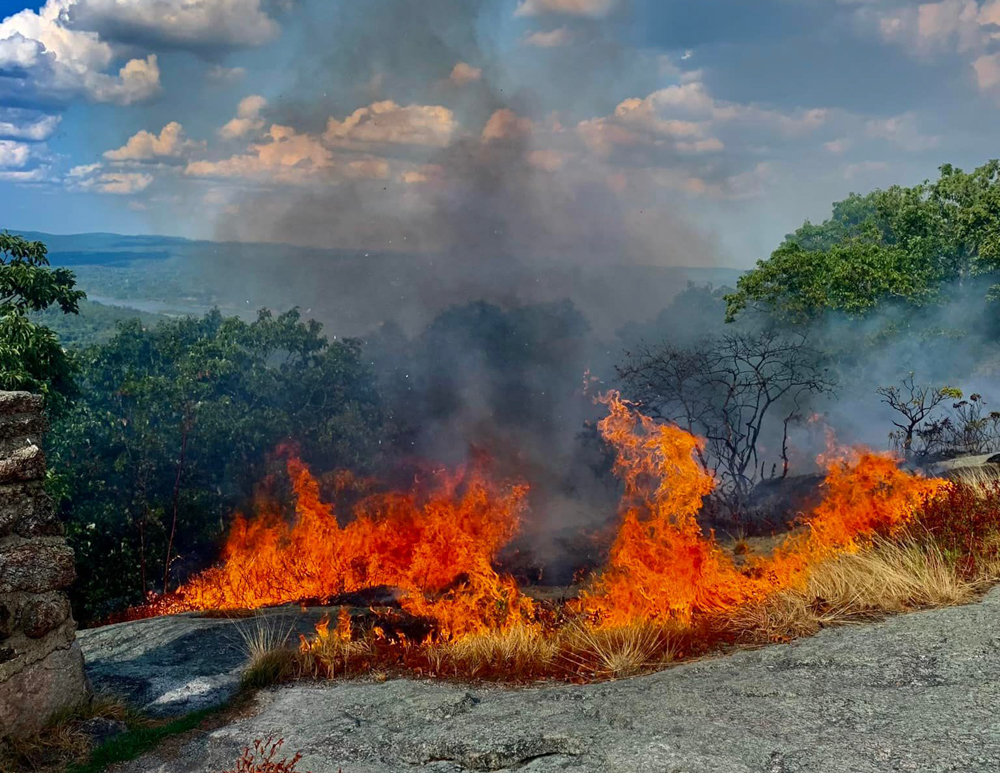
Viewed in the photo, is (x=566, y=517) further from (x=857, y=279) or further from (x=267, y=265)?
(x=267, y=265)

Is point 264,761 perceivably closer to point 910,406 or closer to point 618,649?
point 618,649

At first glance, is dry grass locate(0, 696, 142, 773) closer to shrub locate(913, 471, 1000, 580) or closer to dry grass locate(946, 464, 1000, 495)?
shrub locate(913, 471, 1000, 580)

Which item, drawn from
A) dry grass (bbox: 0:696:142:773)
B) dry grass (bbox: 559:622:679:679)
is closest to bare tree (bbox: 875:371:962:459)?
dry grass (bbox: 559:622:679:679)

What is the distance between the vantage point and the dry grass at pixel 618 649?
7.46 meters

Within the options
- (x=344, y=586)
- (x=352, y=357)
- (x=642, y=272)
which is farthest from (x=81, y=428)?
(x=642, y=272)

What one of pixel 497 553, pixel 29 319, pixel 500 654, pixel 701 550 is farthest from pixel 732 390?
pixel 29 319

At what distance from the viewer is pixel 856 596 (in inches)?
305

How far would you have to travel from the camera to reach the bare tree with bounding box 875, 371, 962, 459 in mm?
18672

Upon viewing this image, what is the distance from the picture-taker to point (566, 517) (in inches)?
1001

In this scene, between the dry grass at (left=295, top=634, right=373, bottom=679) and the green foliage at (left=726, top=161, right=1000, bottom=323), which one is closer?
the dry grass at (left=295, top=634, right=373, bottom=679)

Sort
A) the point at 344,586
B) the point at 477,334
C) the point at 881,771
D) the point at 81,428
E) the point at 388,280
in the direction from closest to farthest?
the point at 881,771 < the point at 344,586 < the point at 81,428 < the point at 477,334 < the point at 388,280

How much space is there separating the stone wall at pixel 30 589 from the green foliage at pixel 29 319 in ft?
17.8

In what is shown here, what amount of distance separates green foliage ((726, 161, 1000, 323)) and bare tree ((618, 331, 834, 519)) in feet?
5.09

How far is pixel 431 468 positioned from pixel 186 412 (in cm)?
845
